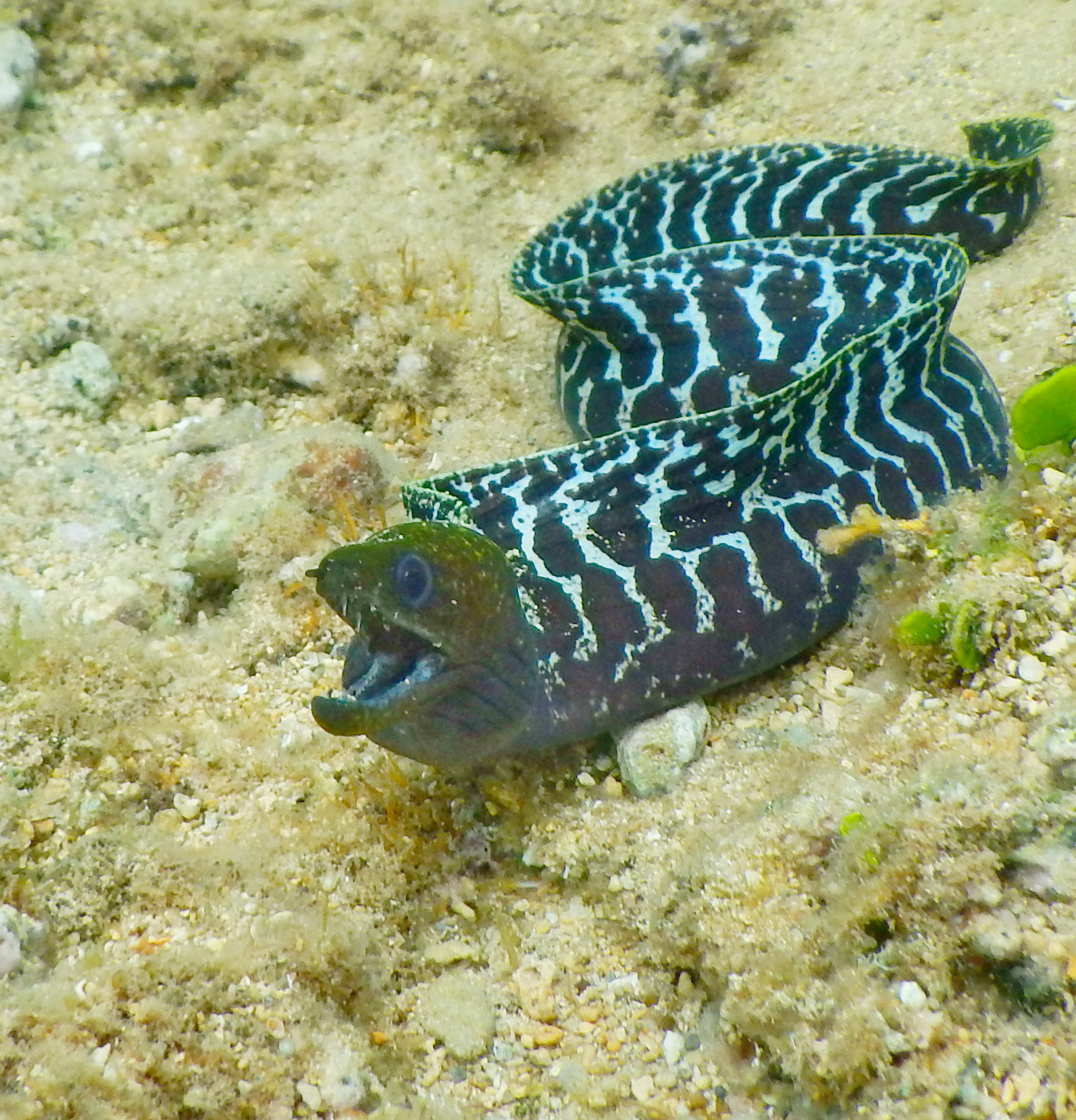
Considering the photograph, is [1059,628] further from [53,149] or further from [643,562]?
[53,149]

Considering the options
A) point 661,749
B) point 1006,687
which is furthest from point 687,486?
point 1006,687

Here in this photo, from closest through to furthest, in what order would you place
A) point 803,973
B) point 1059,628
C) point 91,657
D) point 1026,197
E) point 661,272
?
point 803,973, point 1059,628, point 91,657, point 661,272, point 1026,197

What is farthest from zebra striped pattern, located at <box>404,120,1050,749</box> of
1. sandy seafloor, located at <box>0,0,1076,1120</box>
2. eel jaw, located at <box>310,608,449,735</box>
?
eel jaw, located at <box>310,608,449,735</box>

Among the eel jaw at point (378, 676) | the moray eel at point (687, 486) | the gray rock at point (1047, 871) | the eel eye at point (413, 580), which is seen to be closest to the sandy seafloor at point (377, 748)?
the gray rock at point (1047, 871)

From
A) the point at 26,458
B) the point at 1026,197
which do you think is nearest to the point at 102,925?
the point at 26,458

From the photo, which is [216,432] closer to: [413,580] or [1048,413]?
[413,580]

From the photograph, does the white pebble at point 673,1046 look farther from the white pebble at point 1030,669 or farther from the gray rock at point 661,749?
→ the white pebble at point 1030,669
